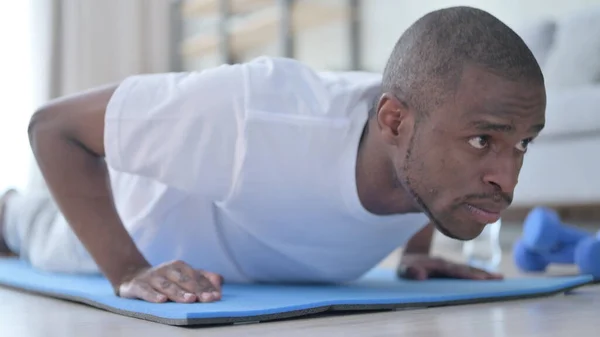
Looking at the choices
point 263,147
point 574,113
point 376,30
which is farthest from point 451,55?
point 376,30

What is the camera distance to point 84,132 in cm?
126

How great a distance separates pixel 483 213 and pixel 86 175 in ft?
2.06

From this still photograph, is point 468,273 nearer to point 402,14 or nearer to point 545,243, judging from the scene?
point 545,243

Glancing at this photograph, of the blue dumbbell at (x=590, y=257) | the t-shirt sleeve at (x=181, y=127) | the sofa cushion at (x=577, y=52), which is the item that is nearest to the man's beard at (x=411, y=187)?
the t-shirt sleeve at (x=181, y=127)

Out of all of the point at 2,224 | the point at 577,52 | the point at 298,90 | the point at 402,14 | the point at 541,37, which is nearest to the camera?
the point at 298,90

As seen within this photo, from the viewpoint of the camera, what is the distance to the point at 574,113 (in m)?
2.95

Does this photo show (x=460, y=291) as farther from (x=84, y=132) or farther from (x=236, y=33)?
(x=236, y=33)

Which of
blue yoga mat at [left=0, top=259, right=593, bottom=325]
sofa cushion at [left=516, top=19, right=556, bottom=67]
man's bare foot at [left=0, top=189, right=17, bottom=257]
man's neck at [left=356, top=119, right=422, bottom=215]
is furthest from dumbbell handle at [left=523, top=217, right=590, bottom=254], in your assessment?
sofa cushion at [left=516, top=19, right=556, bottom=67]

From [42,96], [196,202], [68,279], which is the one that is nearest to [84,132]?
[196,202]

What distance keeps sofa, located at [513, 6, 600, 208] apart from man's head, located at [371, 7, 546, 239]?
1.97m

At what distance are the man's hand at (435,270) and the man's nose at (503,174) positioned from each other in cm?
56

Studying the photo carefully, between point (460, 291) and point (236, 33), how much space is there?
3.47 metres

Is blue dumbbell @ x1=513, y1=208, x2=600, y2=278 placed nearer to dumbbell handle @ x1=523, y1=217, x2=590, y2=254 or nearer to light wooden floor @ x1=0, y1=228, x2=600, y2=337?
dumbbell handle @ x1=523, y1=217, x2=590, y2=254

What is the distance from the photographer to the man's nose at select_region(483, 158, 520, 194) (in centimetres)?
105
